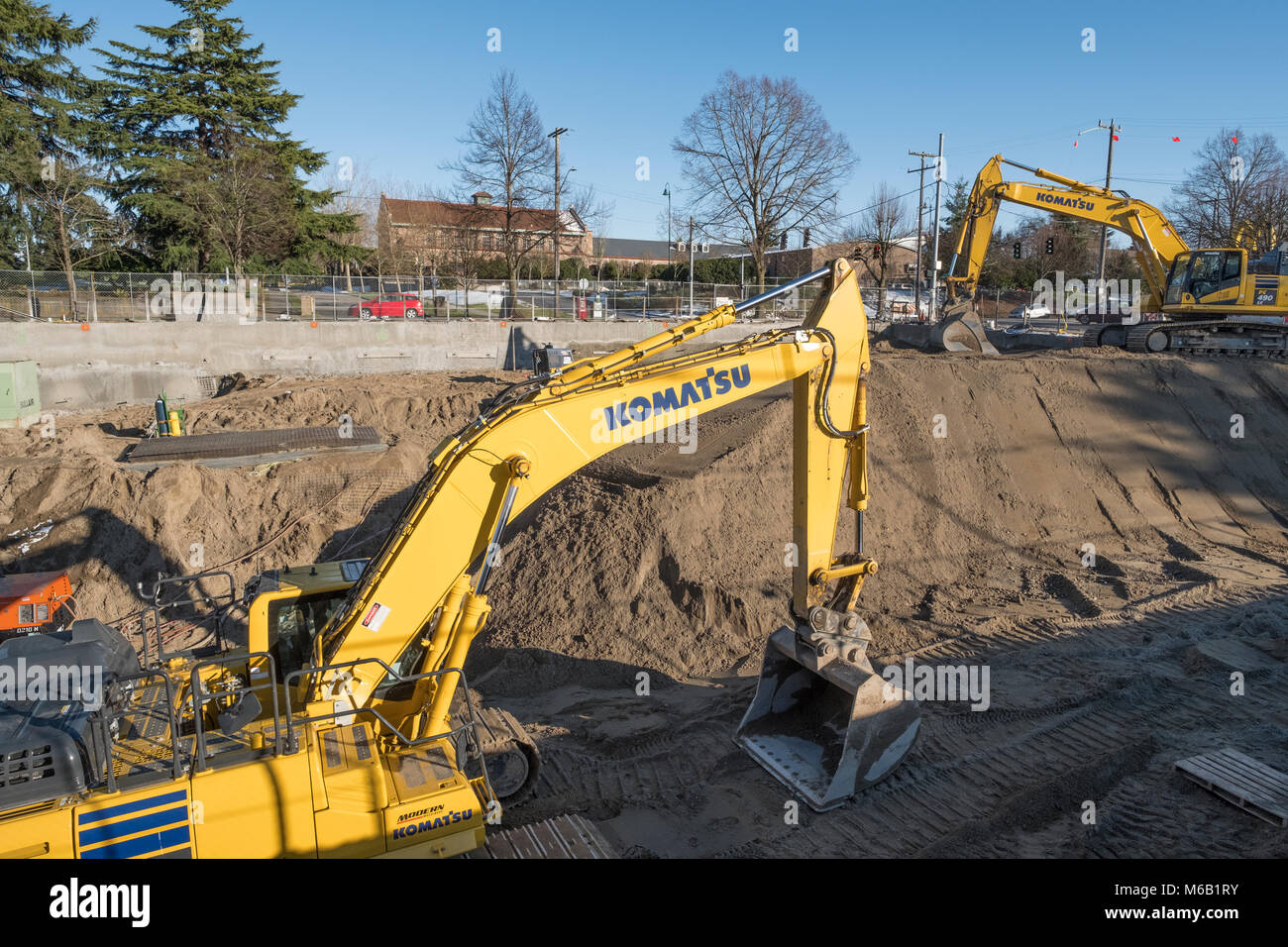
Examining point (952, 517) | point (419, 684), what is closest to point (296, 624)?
point (419, 684)

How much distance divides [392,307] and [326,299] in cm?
232

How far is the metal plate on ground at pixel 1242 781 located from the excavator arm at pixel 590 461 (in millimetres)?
2237

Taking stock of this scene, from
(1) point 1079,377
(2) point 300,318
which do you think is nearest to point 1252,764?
(1) point 1079,377

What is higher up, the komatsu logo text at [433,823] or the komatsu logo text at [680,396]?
the komatsu logo text at [680,396]

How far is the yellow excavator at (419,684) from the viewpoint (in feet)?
15.6

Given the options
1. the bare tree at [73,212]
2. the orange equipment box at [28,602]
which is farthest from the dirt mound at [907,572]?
the bare tree at [73,212]

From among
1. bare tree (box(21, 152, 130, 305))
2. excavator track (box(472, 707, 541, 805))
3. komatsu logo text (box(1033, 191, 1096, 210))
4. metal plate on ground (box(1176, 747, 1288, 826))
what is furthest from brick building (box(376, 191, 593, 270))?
metal plate on ground (box(1176, 747, 1288, 826))

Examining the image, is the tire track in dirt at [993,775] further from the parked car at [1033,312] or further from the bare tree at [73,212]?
the parked car at [1033,312]

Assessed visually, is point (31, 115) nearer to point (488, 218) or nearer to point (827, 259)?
point (488, 218)

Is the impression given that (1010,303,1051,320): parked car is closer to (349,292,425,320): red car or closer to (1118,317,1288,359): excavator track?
(1118,317,1288,359): excavator track

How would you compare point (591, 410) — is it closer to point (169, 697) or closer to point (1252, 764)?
point (169, 697)

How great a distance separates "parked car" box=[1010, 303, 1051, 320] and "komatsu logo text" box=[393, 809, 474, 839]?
→ 42780 mm

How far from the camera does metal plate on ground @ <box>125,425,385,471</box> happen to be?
52.2ft

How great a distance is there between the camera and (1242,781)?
6.45m
